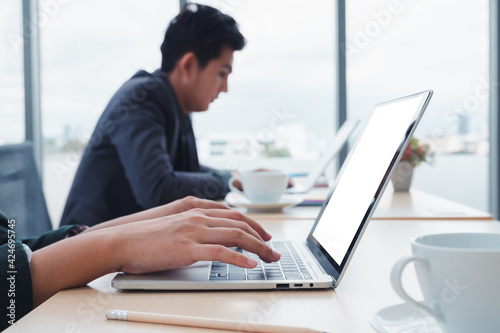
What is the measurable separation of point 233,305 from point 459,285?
0.22m

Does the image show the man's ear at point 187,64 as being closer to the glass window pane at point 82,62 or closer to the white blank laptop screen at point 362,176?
the white blank laptop screen at point 362,176

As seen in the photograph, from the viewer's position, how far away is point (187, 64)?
1852mm

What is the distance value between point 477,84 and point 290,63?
42.8 inches

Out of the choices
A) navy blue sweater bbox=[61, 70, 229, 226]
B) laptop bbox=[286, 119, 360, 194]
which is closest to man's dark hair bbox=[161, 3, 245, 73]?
navy blue sweater bbox=[61, 70, 229, 226]

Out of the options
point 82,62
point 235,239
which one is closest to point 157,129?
point 235,239

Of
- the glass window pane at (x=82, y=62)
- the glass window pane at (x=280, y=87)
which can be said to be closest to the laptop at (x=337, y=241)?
the glass window pane at (x=280, y=87)

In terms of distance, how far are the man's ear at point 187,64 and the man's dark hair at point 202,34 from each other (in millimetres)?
15

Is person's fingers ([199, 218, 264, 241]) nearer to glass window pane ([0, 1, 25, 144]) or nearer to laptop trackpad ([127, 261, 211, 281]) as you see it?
laptop trackpad ([127, 261, 211, 281])

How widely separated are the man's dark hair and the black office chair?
668 mm

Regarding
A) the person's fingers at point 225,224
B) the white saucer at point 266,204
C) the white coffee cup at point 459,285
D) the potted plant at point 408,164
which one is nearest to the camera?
the white coffee cup at point 459,285

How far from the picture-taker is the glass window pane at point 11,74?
307cm

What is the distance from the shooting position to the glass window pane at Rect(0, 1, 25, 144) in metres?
3.07

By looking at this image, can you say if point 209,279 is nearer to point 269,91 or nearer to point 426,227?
point 426,227

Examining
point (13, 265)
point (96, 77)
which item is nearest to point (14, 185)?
point (13, 265)
